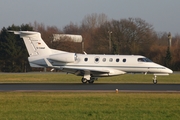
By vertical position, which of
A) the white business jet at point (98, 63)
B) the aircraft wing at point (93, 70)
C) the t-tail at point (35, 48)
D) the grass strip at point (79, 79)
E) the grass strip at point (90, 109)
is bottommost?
the grass strip at point (90, 109)

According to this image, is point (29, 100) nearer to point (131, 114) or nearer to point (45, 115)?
point (45, 115)

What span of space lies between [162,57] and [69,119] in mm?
57402

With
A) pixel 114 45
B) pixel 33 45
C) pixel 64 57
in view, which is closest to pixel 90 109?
pixel 64 57

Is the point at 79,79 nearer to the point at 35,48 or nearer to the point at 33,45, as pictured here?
the point at 35,48

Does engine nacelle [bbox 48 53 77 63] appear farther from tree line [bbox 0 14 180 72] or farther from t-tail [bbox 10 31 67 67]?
tree line [bbox 0 14 180 72]

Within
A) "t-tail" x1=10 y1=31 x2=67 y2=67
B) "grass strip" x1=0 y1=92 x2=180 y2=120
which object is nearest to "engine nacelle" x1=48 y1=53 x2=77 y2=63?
"t-tail" x1=10 y1=31 x2=67 y2=67

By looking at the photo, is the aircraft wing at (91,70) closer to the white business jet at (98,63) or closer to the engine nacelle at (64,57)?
the white business jet at (98,63)

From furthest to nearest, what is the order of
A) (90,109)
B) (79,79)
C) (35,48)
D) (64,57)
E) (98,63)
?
(79,79)
(35,48)
(98,63)
(64,57)
(90,109)

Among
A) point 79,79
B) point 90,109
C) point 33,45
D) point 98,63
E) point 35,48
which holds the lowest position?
point 90,109

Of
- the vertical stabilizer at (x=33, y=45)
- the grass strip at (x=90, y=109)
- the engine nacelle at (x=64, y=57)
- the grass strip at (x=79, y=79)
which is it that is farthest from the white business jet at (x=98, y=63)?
the grass strip at (x=90, y=109)

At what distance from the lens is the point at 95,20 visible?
479ft

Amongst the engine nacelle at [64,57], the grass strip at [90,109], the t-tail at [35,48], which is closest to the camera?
the grass strip at [90,109]

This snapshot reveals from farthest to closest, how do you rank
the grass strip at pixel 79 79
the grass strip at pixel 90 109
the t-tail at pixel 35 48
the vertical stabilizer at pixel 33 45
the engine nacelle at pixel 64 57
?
the grass strip at pixel 79 79 < the vertical stabilizer at pixel 33 45 < the t-tail at pixel 35 48 < the engine nacelle at pixel 64 57 < the grass strip at pixel 90 109

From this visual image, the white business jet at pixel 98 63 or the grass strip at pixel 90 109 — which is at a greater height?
the white business jet at pixel 98 63
